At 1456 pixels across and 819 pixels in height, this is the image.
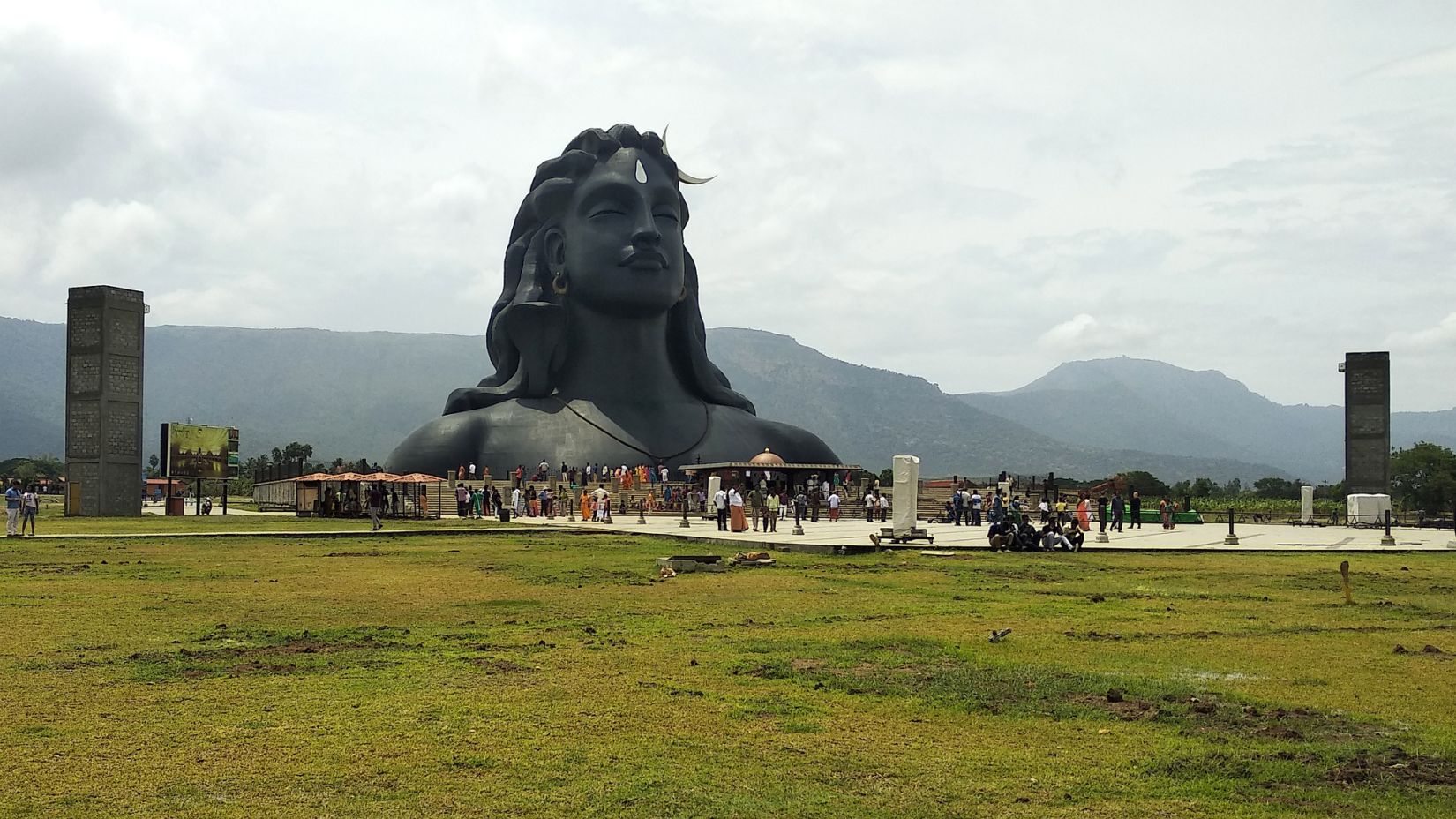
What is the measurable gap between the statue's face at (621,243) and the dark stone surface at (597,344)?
0.17 feet

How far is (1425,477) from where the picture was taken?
61.2 m

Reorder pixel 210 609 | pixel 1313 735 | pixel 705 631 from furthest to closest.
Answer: pixel 210 609 → pixel 705 631 → pixel 1313 735

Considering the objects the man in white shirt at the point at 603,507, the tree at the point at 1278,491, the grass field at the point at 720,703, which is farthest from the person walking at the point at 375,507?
the tree at the point at 1278,491

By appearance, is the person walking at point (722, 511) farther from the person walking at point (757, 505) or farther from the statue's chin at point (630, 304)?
Result: the statue's chin at point (630, 304)

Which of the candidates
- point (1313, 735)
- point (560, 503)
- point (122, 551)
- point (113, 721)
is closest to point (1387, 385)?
point (560, 503)

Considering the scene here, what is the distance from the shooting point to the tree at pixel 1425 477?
190 feet

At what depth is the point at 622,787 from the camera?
246 inches

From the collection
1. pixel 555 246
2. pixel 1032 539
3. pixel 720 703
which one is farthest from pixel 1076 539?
pixel 555 246

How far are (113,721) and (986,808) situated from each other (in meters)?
4.88

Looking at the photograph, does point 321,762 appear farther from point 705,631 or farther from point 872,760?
point 705,631

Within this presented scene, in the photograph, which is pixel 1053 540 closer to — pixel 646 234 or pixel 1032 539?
pixel 1032 539

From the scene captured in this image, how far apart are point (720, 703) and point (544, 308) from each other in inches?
1877

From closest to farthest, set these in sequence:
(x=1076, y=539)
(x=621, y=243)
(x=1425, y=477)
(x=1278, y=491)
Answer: (x=1076, y=539) < (x=621, y=243) < (x=1425, y=477) < (x=1278, y=491)

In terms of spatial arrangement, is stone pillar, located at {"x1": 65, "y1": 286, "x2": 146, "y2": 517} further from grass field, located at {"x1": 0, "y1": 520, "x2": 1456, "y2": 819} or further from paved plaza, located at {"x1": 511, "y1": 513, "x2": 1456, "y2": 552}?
grass field, located at {"x1": 0, "y1": 520, "x2": 1456, "y2": 819}
